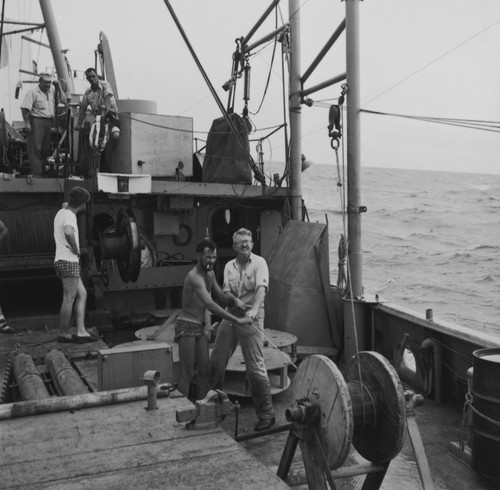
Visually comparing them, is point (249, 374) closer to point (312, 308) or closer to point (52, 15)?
point (312, 308)

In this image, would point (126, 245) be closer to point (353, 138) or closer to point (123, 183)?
point (123, 183)

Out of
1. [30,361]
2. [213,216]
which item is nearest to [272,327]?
[213,216]

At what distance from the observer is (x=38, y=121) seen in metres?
11.1

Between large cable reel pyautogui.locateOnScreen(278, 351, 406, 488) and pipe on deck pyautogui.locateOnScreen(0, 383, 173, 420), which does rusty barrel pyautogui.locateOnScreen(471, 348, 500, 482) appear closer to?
large cable reel pyautogui.locateOnScreen(278, 351, 406, 488)

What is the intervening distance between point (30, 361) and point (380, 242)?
101 feet

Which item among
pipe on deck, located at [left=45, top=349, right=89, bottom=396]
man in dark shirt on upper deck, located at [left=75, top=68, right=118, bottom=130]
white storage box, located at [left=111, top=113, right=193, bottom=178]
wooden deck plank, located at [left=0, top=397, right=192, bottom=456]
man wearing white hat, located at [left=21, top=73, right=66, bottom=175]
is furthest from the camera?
man wearing white hat, located at [left=21, top=73, right=66, bottom=175]

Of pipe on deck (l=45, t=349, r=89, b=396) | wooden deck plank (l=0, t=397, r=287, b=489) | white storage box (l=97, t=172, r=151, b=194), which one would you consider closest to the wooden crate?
pipe on deck (l=45, t=349, r=89, b=396)

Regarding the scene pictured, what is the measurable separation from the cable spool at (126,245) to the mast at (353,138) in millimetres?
2974

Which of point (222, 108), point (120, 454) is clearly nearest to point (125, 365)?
point (120, 454)

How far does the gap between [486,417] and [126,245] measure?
5.53 meters

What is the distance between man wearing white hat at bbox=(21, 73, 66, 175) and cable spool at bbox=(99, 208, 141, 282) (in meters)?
2.81

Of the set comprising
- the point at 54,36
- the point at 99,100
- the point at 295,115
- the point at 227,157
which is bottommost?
the point at 227,157

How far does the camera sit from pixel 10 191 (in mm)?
9750

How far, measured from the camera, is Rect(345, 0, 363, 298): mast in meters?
8.81
